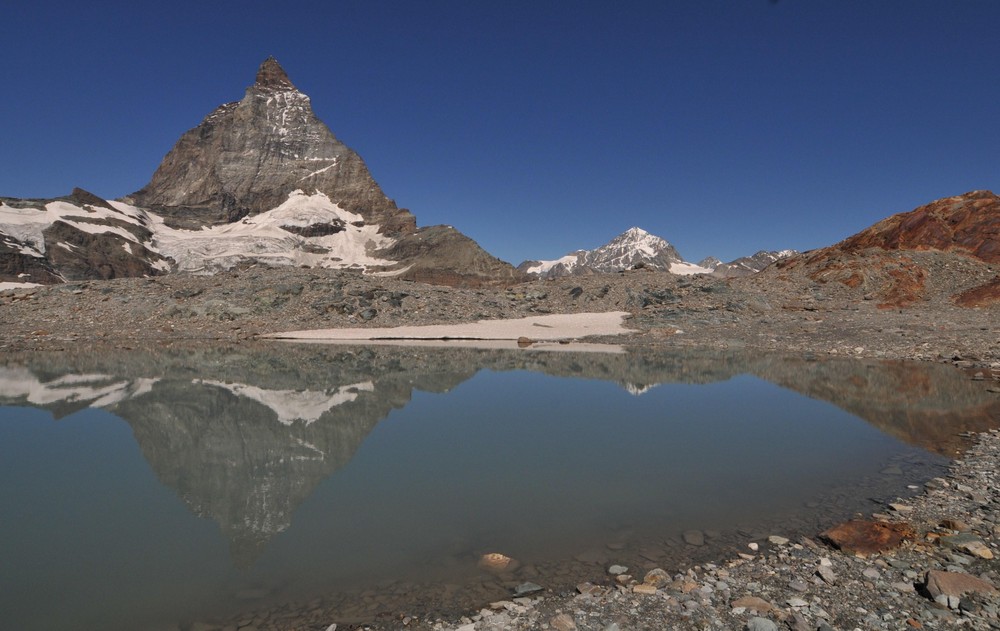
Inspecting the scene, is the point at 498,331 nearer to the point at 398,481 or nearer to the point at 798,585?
the point at 398,481

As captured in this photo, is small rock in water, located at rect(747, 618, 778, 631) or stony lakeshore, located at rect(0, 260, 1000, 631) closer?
small rock in water, located at rect(747, 618, 778, 631)

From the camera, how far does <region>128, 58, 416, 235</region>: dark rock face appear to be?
177 m

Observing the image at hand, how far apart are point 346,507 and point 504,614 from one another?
3.20 meters

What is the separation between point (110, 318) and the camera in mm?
36688

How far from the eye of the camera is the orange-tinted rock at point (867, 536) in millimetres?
5808

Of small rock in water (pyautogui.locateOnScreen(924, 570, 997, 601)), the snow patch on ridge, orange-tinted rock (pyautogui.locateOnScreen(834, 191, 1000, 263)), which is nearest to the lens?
small rock in water (pyautogui.locateOnScreen(924, 570, 997, 601))

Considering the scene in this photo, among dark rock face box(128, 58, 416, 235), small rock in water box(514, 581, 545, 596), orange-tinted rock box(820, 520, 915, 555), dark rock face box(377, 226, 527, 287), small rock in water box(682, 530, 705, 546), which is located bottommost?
small rock in water box(682, 530, 705, 546)

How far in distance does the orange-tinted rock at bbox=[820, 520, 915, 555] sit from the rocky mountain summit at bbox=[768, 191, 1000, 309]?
132 ft

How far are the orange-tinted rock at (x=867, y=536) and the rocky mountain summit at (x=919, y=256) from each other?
40120mm

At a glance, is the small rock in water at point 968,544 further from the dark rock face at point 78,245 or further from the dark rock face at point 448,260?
the dark rock face at point 78,245

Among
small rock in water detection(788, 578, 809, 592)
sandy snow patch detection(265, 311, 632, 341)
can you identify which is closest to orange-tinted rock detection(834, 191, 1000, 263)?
sandy snow patch detection(265, 311, 632, 341)

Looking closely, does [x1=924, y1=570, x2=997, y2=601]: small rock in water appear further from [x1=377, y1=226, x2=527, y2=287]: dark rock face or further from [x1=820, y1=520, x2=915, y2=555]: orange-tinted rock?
[x1=377, y1=226, x2=527, y2=287]: dark rock face

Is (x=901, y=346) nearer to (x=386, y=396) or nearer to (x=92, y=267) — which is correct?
(x=386, y=396)

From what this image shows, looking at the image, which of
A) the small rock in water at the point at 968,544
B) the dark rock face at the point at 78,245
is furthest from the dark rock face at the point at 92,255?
the small rock in water at the point at 968,544
